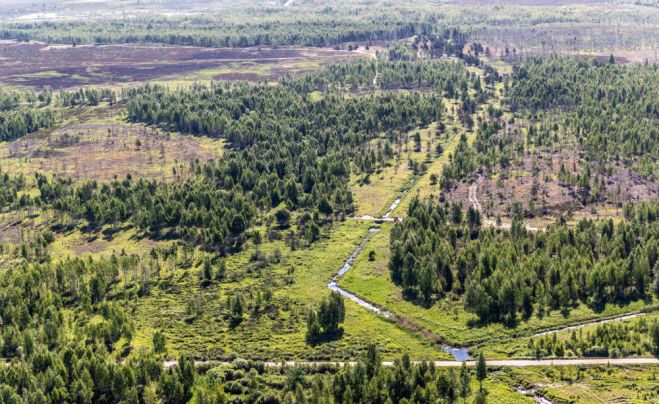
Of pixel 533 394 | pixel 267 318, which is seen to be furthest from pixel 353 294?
pixel 533 394

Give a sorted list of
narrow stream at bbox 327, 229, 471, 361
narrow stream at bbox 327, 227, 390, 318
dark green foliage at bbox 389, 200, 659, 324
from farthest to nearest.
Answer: narrow stream at bbox 327, 227, 390, 318, dark green foliage at bbox 389, 200, 659, 324, narrow stream at bbox 327, 229, 471, 361

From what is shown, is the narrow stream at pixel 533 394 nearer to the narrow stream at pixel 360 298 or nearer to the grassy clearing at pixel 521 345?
the grassy clearing at pixel 521 345

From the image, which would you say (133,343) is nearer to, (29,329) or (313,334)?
(29,329)

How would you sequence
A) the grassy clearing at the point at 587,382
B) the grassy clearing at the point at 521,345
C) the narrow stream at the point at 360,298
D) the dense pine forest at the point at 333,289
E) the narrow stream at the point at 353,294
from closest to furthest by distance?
1. the grassy clearing at the point at 587,382
2. the dense pine forest at the point at 333,289
3. the grassy clearing at the point at 521,345
4. the narrow stream at the point at 360,298
5. the narrow stream at the point at 353,294

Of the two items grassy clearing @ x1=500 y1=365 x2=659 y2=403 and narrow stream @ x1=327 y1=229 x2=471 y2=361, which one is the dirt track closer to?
grassy clearing @ x1=500 y1=365 x2=659 y2=403

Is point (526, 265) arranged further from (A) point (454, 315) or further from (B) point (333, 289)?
(B) point (333, 289)

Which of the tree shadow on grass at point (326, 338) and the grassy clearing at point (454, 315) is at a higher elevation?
the grassy clearing at point (454, 315)

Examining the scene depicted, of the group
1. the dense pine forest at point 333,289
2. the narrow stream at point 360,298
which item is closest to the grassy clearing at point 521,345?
the dense pine forest at point 333,289

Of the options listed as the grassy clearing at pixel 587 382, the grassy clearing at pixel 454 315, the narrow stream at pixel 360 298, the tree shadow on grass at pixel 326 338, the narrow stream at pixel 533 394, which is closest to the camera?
the grassy clearing at pixel 587 382

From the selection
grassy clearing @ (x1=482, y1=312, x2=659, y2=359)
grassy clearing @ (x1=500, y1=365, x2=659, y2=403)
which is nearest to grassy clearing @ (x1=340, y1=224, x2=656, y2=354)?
grassy clearing @ (x1=482, y1=312, x2=659, y2=359)
